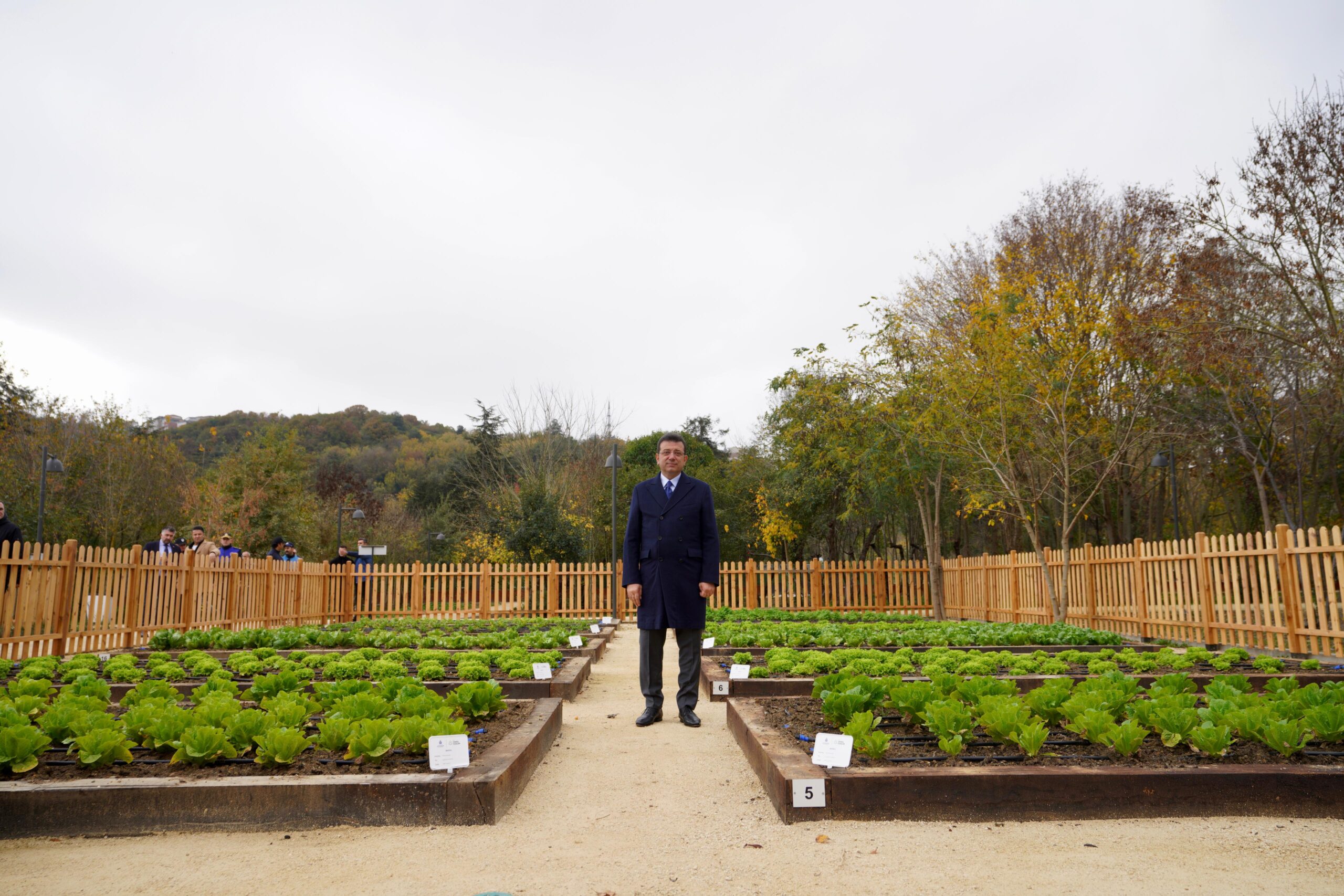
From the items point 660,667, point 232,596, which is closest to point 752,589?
point 232,596

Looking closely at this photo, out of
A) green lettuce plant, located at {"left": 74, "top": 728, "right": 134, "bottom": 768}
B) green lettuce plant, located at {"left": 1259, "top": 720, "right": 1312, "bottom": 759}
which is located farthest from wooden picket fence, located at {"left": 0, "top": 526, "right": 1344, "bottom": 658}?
green lettuce plant, located at {"left": 74, "top": 728, "right": 134, "bottom": 768}

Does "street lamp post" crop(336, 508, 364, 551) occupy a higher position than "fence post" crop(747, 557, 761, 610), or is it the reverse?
"street lamp post" crop(336, 508, 364, 551)

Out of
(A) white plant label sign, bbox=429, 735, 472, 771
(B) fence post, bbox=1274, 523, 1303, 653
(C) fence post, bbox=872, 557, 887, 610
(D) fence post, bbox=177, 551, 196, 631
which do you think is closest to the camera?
(A) white plant label sign, bbox=429, 735, 472, 771

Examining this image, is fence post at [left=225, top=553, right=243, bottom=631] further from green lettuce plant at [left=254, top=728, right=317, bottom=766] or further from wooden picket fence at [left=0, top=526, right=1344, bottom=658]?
green lettuce plant at [left=254, top=728, right=317, bottom=766]

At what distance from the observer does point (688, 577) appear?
6109 millimetres

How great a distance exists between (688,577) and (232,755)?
9.94 feet

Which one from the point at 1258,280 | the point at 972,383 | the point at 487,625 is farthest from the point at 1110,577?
the point at 487,625

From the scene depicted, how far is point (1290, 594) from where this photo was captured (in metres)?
9.48

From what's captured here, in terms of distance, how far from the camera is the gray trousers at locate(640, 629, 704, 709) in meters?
6.10

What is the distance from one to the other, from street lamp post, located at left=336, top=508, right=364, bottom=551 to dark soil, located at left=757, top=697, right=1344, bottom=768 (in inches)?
797

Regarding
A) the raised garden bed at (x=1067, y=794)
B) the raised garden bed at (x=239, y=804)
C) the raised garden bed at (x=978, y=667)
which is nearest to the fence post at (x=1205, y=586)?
the raised garden bed at (x=978, y=667)

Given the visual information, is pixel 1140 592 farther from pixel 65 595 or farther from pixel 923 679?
pixel 65 595

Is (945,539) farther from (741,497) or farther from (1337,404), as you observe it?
(1337,404)

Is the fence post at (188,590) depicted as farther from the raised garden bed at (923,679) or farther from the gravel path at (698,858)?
the gravel path at (698,858)
